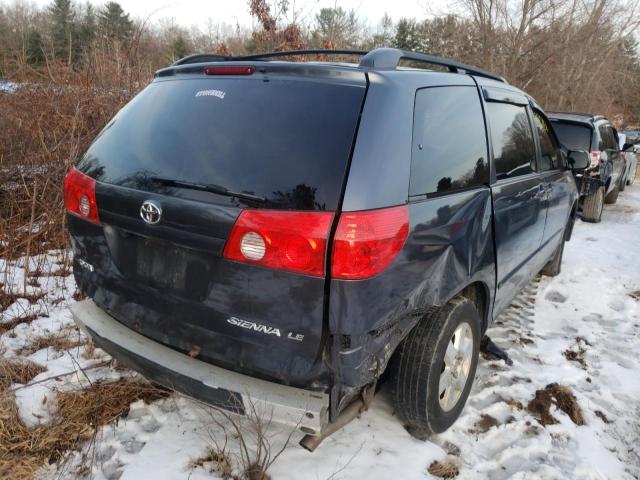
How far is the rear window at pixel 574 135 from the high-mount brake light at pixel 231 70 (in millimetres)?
7020

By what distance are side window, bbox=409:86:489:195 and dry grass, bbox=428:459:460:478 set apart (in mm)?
1387

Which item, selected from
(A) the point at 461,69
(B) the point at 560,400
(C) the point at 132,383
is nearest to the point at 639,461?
(B) the point at 560,400

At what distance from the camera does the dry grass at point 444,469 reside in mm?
2318

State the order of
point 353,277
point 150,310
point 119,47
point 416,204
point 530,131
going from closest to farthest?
point 353,277
point 416,204
point 150,310
point 530,131
point 119,47

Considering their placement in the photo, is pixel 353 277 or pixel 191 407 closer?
pixel 353 277

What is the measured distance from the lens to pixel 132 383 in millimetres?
2748

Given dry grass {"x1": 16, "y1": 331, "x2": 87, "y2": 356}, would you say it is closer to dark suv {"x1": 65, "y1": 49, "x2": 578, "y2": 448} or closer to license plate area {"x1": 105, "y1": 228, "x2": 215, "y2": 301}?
dark suv {"x1": 65, "y1": 49, "x2": 578, "y2": 448}

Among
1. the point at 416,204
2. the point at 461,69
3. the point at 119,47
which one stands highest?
the point at 119,47

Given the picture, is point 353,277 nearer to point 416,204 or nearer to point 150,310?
point 416,204

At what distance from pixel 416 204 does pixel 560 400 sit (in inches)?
74.8

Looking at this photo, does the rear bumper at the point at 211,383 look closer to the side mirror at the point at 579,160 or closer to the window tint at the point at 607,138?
the side mirror at the point at 579,160

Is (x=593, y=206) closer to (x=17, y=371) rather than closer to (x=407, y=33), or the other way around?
(x=17, y=371)

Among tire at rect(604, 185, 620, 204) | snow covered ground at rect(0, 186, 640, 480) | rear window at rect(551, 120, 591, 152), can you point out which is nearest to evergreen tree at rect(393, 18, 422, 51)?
tire at rect(604, 185, 620, 204)

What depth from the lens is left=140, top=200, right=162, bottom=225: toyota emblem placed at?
1.98 metres
